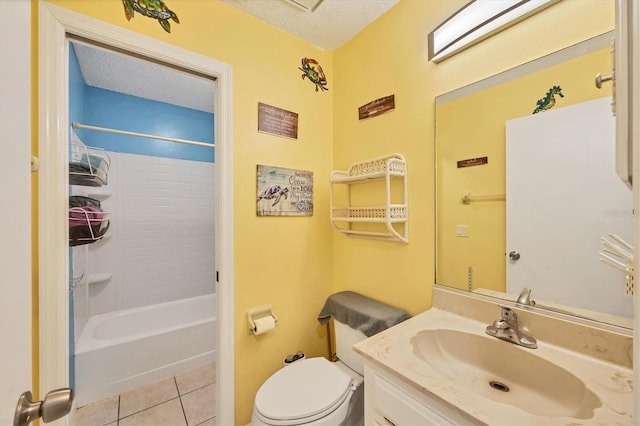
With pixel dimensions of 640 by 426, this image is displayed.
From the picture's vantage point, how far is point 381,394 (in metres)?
0.85

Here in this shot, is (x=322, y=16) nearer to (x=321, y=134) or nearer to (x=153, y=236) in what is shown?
(x=321, y=134)

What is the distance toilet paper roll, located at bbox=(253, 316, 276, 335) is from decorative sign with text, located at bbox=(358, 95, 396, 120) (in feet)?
4.43

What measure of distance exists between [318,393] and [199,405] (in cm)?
110

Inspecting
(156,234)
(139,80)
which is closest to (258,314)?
(156,234)

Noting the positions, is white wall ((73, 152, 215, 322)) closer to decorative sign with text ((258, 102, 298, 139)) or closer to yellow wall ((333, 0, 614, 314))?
decorative sign with text ((258, 102, 298, 139))

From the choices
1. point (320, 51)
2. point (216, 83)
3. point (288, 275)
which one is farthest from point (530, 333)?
point (320, 51)

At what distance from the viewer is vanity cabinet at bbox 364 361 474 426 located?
688 mm

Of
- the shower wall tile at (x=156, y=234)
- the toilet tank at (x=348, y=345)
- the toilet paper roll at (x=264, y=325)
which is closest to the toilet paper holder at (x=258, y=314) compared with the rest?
the toilet paper roll at (x=264, y=325)

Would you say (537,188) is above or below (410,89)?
below

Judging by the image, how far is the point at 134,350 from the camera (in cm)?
182

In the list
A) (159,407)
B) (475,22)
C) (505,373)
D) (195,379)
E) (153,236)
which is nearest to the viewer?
(505,373)

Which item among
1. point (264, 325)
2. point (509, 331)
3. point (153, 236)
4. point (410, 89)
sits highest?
point (410, 89)

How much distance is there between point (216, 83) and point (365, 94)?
34.6 inches

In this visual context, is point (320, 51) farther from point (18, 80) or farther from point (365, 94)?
point (18, 80)
